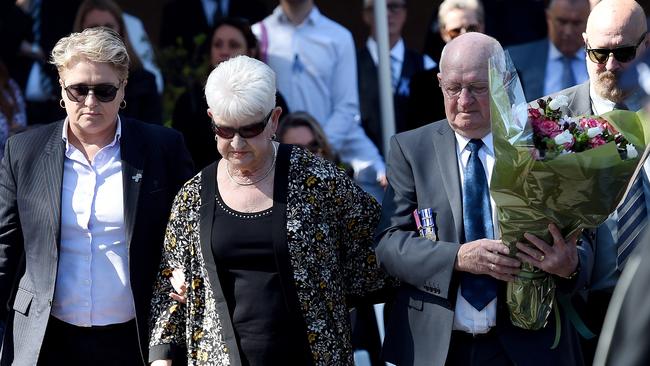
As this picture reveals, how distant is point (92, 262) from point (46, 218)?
0.83ft

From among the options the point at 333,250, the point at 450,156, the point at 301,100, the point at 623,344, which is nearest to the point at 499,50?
the point at 450,156

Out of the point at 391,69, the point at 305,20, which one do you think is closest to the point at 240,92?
the point at 305,20

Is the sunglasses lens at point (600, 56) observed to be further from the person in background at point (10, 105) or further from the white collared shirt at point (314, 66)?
the person in background at point (10, 105)

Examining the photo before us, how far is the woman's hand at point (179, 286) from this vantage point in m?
4.67

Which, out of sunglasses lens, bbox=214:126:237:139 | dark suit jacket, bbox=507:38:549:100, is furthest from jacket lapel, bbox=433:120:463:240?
dark suit jacket, bbox=507:38:549:100

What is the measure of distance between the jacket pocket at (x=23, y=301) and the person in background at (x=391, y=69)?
3212mm

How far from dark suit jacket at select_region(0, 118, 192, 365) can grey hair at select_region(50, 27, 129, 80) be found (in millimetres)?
311

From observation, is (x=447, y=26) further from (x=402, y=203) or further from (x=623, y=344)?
(x=623, y=344)

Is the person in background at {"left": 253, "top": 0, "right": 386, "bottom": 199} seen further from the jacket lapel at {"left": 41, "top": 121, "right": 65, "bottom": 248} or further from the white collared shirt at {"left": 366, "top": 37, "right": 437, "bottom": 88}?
the jacket lapel at {"left": 41, "top": 121, "right": 65, "bottom": 248}

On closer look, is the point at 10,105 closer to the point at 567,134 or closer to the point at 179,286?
the point at 179,286

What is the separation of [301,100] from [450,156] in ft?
10.1

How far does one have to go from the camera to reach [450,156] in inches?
179

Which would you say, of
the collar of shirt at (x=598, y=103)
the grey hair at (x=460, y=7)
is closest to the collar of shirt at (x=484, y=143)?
the collar of shirt at (x=598, y=103)

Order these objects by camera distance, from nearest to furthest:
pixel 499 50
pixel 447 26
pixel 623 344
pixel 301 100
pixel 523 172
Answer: pixel 623 344, pixel 523 172, pixel 499 50, pixel 447 26, pixel 301 100
